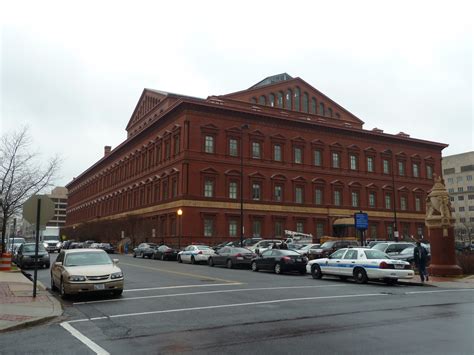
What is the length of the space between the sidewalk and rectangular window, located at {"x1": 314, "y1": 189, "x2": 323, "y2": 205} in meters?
49.1

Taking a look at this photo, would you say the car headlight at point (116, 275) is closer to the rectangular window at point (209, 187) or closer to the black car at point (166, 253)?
the black car at point (166, 253)

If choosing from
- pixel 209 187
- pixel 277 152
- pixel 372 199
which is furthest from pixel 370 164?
pixel 209 187

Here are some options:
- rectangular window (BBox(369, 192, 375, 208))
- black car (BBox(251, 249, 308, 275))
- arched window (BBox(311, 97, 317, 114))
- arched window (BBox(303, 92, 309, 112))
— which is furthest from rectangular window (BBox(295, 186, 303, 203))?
black car (BBox(251, 249, 308, 275))

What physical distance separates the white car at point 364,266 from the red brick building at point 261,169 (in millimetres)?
27817

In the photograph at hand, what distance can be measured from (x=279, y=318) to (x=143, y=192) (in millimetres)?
57204

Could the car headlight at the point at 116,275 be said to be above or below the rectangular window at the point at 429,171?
below

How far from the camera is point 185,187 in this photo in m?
52.6

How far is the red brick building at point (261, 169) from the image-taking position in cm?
5409

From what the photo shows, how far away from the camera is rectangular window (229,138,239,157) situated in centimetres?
5662

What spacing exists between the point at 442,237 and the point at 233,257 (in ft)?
39.5

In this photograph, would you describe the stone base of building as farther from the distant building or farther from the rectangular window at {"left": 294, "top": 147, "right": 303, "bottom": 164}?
the distant building

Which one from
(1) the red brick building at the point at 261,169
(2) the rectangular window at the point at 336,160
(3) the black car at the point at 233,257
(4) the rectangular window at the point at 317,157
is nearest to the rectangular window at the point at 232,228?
(1) the red brick building at the point at 261,169

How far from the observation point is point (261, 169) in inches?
2291

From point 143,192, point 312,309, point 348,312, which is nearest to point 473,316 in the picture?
point 348,312
